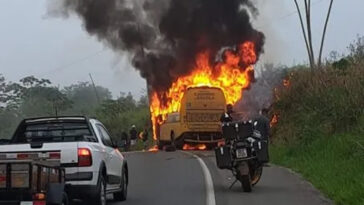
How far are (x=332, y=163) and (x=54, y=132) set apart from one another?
27.4 ft

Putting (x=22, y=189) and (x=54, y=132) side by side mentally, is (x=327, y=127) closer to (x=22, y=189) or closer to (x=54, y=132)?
(x=54, y=132)

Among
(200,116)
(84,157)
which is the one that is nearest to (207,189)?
(84,157)

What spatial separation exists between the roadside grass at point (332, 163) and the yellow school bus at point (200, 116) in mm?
7986

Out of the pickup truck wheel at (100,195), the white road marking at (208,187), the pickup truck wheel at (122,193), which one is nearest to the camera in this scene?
the pickup truck wheel at (100,195)

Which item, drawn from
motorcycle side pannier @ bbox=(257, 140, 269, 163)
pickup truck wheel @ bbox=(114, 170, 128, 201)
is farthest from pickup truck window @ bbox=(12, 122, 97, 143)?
motorcycle side pannier @ bbox=(257, 140, 269, 163)

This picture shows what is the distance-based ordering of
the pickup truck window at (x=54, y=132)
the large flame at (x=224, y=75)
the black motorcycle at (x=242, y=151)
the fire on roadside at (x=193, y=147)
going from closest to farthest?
the pickup truck window at (x=54, y=132)
the black motorcycle at (x=242, y=151)
the fire on roadside at (x=193, y=147)
the large flame at (x=224, y=75)

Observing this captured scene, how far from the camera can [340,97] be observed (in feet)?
82.5

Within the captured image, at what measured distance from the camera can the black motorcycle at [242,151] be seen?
14.7 meters

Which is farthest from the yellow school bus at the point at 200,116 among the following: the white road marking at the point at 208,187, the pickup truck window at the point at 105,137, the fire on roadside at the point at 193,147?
the pickup truck window at the point at 105,137

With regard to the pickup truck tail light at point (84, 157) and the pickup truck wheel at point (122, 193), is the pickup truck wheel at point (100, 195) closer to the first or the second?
the pickup truck tail light at point (84, 157)

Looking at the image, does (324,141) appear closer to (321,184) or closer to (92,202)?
(321,184)

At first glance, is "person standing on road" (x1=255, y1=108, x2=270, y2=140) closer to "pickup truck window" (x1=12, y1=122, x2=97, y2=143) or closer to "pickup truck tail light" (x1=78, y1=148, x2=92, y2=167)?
"pickup truck window" (x1=12, y1=122, x2=97, y2=143)

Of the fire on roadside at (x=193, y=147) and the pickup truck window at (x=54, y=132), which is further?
the fire on roadside at (x=193, y=147)

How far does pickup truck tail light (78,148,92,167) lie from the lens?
10945mm
